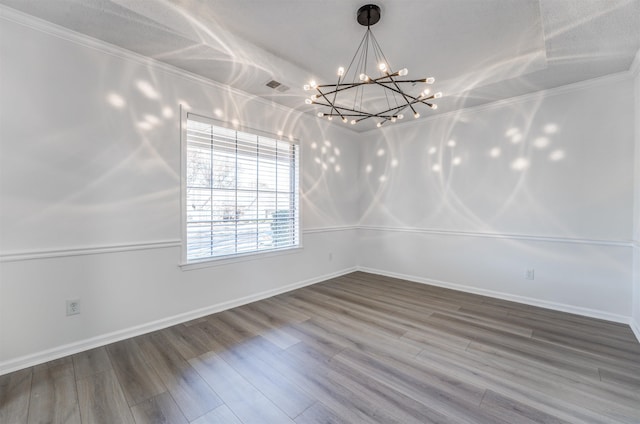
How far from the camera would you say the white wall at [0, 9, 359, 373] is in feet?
6.81

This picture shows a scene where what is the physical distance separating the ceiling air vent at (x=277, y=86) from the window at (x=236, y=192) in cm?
65

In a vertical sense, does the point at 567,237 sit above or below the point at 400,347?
above

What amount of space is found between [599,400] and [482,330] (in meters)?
1.02

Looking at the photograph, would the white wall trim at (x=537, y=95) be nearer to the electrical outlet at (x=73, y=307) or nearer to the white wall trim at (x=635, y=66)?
the white wall trim at (x=635, y=66)

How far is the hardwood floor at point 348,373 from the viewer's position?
166 centimetres

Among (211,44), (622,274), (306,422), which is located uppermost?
(211,44)

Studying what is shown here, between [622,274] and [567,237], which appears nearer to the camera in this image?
[622,274]

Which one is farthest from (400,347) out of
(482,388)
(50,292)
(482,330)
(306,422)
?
(50,292)

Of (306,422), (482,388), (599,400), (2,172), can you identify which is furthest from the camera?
(2,172)

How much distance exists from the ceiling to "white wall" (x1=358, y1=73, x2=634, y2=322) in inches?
17.7

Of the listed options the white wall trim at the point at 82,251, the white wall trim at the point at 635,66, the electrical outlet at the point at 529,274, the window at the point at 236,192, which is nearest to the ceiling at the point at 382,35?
the white wall trim at the point at 635,66

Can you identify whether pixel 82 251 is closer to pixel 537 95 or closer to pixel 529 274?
pixel 529 274

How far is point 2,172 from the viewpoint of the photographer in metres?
2.02

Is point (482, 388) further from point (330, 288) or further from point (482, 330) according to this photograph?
point (330, 288)
